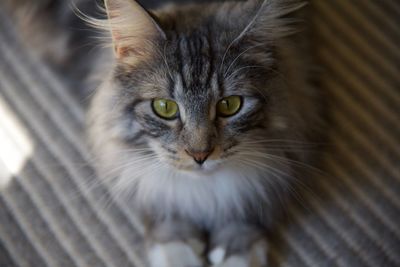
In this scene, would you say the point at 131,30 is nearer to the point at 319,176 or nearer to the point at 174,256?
the point at 174,256

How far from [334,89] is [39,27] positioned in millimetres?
946

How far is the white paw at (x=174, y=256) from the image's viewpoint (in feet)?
3.62

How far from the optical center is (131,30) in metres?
0.95

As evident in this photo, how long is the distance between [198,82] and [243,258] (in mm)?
459

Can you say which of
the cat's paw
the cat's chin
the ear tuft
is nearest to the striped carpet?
the cat's paw

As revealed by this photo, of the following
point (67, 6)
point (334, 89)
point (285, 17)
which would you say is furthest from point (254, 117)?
point (67, 6)

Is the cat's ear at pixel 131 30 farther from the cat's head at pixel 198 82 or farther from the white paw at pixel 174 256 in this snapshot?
the white paw at pixel 174 256

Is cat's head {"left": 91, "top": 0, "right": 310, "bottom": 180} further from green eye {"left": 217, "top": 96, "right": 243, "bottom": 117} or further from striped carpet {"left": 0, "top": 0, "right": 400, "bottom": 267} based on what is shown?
striped carpet {"left": 0, "top": 0, "right": 400, "bottom": 267}

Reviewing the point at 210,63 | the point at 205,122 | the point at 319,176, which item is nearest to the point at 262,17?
the point at 210,63

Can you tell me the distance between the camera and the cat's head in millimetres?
937

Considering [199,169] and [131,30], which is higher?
[131,30]

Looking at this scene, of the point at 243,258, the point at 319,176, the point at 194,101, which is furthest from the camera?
the point at 319,176

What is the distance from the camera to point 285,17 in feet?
3.48

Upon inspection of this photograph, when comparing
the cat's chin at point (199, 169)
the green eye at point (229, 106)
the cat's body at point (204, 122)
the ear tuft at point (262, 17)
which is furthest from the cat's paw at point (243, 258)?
the ear tuft at point (262, 17)
